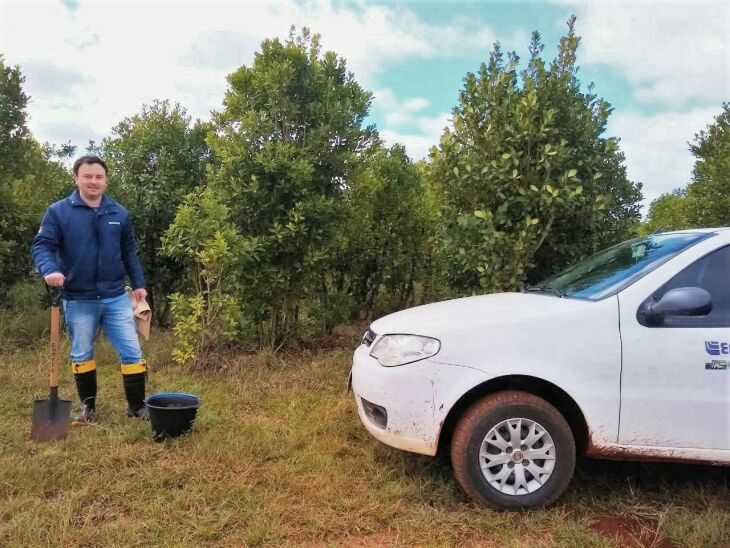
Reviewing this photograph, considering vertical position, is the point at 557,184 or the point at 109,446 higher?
the point at 557,184

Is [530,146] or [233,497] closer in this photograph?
[233,497]

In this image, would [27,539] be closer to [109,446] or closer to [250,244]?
[109,446]

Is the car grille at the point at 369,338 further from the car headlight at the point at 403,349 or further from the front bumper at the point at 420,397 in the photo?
the front bumper at the point at 420,397

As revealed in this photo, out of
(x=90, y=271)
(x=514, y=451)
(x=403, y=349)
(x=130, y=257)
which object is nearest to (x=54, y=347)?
(x=90, y=271)

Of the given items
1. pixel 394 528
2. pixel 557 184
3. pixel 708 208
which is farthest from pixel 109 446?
pixel 708 208

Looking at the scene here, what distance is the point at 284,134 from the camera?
6133 millimetres

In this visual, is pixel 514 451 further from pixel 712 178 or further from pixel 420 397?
pixel 712 178

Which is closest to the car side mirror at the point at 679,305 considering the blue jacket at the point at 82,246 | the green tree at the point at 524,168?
the green tree at the point at 524,168

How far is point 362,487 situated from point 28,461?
6.71ft

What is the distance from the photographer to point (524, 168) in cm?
514

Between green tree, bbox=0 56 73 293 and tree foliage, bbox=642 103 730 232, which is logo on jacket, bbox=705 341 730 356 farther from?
green tree, bbox=0 56 73 293

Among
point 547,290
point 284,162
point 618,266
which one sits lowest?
point 547,290

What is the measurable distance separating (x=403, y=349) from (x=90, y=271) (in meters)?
2.54

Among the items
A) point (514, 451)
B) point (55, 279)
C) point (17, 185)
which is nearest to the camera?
point (514, 451)
